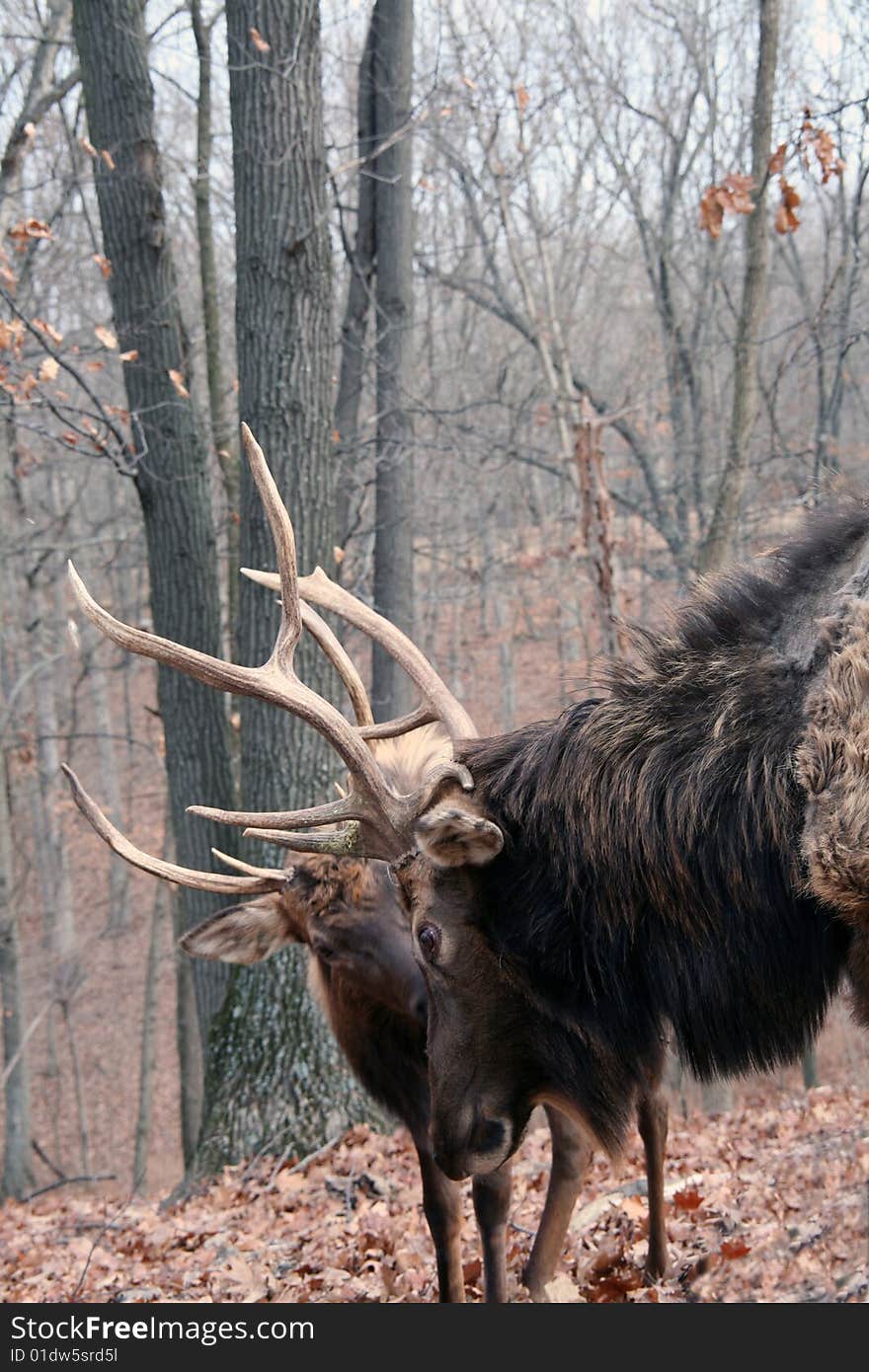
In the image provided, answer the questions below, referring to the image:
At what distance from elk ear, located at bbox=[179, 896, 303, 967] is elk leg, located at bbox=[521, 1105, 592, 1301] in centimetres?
139

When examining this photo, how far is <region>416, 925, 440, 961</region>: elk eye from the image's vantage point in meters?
3.92

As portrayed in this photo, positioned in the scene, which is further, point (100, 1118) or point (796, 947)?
point (100, 1118)

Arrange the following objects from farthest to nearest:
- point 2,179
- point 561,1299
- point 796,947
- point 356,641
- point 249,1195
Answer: point 356,641 → point 2,179 → point 249,1195 → point 561,1299 → point 796,947

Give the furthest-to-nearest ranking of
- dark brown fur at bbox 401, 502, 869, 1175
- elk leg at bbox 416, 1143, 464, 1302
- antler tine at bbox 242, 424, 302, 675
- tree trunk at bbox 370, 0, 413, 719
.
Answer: tree trunk at bbox 370, 0, 413, 719, elk leg at bbox 416, 1143, 464, 1302, antler tine at bbox 242, 424, 302, 675, dark brown fur at bbox 401, 502, 869, 1175

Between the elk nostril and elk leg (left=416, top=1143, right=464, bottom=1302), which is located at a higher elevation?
the elk nostril

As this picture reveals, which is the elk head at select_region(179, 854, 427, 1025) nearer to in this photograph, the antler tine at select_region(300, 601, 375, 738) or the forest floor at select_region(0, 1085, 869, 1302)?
the antler tine at select_region(300, 601, 375, 738)

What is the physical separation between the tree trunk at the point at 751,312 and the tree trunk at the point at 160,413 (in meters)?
3.81

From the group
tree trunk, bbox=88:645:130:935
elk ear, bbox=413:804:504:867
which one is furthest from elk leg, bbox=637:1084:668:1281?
tree trunk, bbox=88:645:130:935

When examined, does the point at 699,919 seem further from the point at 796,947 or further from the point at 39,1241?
the point at 39,1241

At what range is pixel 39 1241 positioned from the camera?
646cm

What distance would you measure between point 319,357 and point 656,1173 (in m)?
4.75

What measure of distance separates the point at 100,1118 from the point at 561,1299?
1682 centimetres
